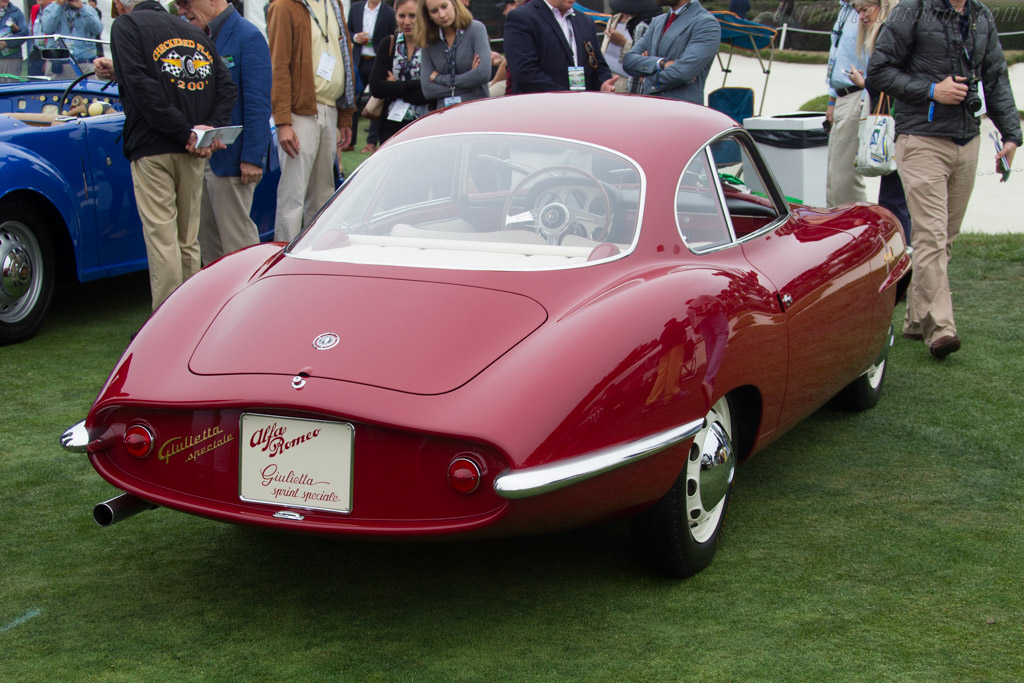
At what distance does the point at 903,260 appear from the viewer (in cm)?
485

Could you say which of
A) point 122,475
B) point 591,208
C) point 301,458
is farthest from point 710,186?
point 122,475

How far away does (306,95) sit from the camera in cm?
680

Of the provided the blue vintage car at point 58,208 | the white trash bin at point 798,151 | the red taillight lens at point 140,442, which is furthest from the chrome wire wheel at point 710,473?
the white trash bin at point 798,151

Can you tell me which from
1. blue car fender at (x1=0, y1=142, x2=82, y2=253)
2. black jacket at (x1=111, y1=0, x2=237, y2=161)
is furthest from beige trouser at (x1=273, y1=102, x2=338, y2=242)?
blue car fender at (x1=0, y1=142, x2=82, y2=253)

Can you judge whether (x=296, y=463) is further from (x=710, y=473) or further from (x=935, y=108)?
(x=935, y=108)

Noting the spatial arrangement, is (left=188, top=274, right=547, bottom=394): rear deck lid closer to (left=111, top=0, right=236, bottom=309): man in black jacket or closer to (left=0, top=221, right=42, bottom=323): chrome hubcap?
(left=111, top=0, right=236, bottom=309): man in black jacket

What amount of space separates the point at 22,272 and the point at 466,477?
13.9 feet

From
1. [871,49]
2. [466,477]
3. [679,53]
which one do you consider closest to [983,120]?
[871,49]

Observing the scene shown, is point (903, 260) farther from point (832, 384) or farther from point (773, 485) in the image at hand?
point (773, 485)

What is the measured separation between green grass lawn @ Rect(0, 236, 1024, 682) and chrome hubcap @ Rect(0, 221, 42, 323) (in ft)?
5.70

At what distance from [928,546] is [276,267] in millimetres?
2269

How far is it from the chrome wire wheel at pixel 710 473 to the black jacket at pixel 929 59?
2993 millimetres

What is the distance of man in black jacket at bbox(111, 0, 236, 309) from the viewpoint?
551cm

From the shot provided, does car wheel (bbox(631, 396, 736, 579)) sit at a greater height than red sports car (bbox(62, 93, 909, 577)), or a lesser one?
lesser
